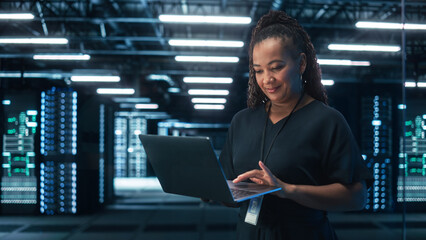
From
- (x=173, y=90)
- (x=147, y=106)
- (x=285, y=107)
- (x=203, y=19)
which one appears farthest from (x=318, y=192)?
(x=173, y=90)

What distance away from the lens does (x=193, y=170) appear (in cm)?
86

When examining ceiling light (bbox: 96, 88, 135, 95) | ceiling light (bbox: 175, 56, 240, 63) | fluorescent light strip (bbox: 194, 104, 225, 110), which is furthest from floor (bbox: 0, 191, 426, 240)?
fluorescent light strip (bbox: 194, 104, 225, 110)

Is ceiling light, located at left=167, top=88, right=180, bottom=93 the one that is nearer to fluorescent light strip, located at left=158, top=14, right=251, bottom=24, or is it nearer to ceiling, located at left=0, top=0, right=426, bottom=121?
ceiling, located at left=0, top=0, right=426, bottom=121

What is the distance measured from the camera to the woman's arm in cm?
83

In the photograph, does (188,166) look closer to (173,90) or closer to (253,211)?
(253,211)

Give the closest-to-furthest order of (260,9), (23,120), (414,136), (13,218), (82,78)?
(414,136)
(23,120)
(13,218)
(82,78)
(260,9)

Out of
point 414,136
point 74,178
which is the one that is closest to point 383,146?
point 414,136

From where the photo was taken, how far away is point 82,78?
360 inches

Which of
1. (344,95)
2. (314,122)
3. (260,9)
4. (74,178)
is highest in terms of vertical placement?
(260,9)

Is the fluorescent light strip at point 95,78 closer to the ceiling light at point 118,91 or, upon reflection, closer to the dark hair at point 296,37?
the ceiling light at point 118,91

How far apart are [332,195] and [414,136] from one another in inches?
94.1

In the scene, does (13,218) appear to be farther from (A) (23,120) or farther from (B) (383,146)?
(B) (383,146)

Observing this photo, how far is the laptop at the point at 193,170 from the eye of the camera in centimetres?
80

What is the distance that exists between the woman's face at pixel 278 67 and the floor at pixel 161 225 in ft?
16.3
